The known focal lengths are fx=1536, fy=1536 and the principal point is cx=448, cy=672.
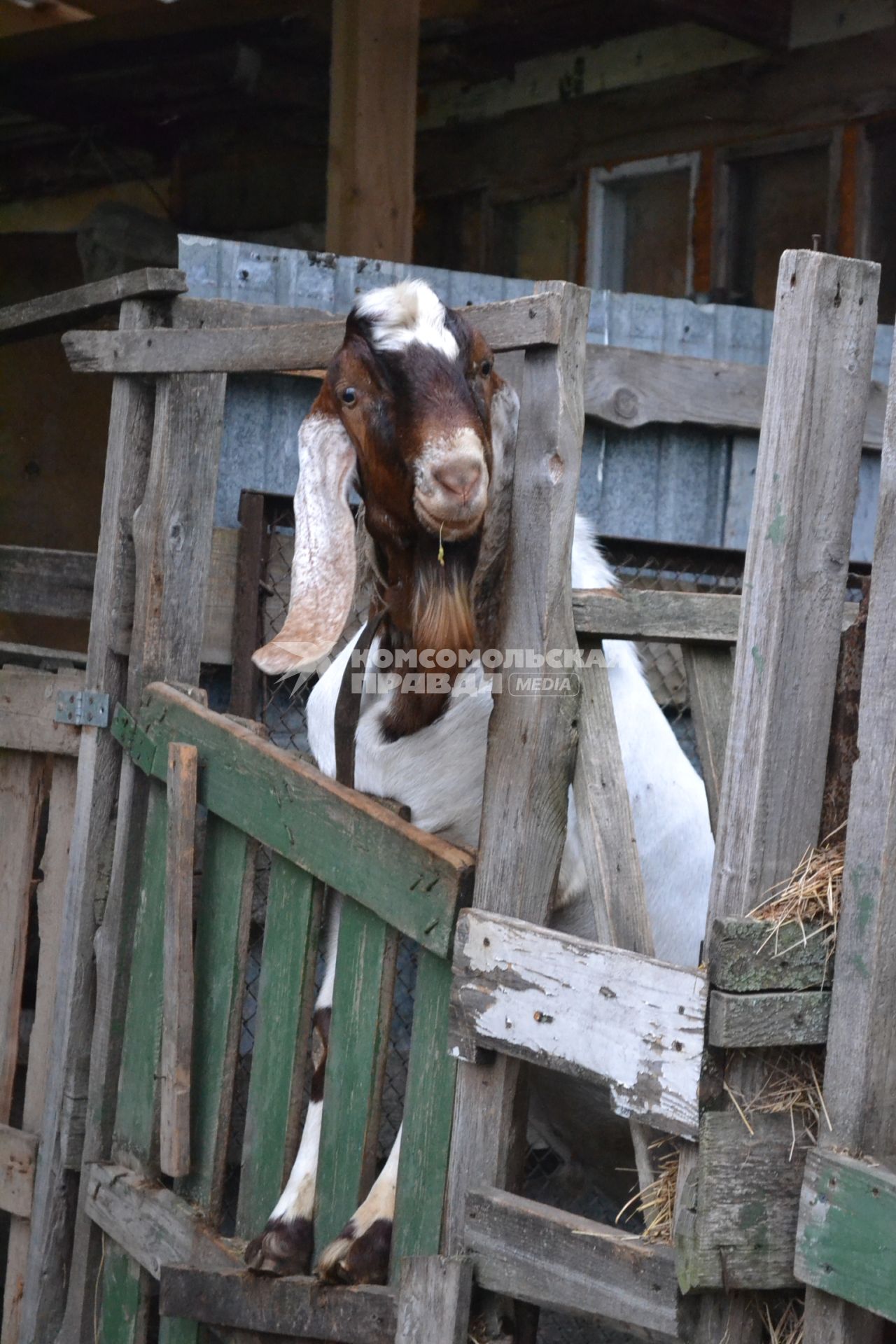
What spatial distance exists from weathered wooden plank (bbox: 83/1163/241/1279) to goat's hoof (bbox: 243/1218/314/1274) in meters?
0.15

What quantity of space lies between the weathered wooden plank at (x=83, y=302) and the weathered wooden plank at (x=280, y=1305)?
86.4 inches

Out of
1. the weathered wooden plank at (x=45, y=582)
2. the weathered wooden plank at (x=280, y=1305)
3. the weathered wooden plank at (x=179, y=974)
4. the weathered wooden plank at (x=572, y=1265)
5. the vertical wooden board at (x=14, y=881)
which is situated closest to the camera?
the weathered wooden plank at (x=572, y=1265)

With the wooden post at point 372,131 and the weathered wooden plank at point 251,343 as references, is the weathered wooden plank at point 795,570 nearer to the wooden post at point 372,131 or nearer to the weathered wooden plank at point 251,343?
the weathered wooden plank at point 251,343

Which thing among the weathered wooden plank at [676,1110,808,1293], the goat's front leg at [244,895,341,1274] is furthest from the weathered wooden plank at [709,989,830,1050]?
the goat's front leg at [244,895,341,1274]

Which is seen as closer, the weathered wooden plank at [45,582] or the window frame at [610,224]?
the weathered wooden plank at [45,582]

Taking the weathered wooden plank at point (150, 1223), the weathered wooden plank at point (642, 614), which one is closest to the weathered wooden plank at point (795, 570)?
the weathered wooden plank at point (642, 614)

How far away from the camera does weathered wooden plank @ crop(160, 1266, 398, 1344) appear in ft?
8.78

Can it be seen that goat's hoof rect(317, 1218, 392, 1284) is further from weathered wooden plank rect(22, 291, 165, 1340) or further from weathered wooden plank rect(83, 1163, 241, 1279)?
weathered wooden plank rect(22, 291, 165, 1340)

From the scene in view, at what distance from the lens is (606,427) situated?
4.55 metres

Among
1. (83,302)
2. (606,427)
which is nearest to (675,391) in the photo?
(606,427)

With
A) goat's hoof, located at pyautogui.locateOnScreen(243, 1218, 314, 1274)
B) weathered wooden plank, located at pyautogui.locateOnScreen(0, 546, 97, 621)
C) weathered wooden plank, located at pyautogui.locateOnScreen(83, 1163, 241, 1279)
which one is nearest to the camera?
goat's hoof, located at pyautogui.locateOnScreen(243, 1218, 314, 1274)

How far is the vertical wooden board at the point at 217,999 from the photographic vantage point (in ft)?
10.7

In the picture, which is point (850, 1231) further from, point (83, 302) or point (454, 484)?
point (83, 302)

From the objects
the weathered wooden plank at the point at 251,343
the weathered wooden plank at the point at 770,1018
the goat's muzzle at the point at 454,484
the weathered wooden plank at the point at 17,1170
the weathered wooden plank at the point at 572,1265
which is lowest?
the weathered wooden plank at the point at 17,1170
